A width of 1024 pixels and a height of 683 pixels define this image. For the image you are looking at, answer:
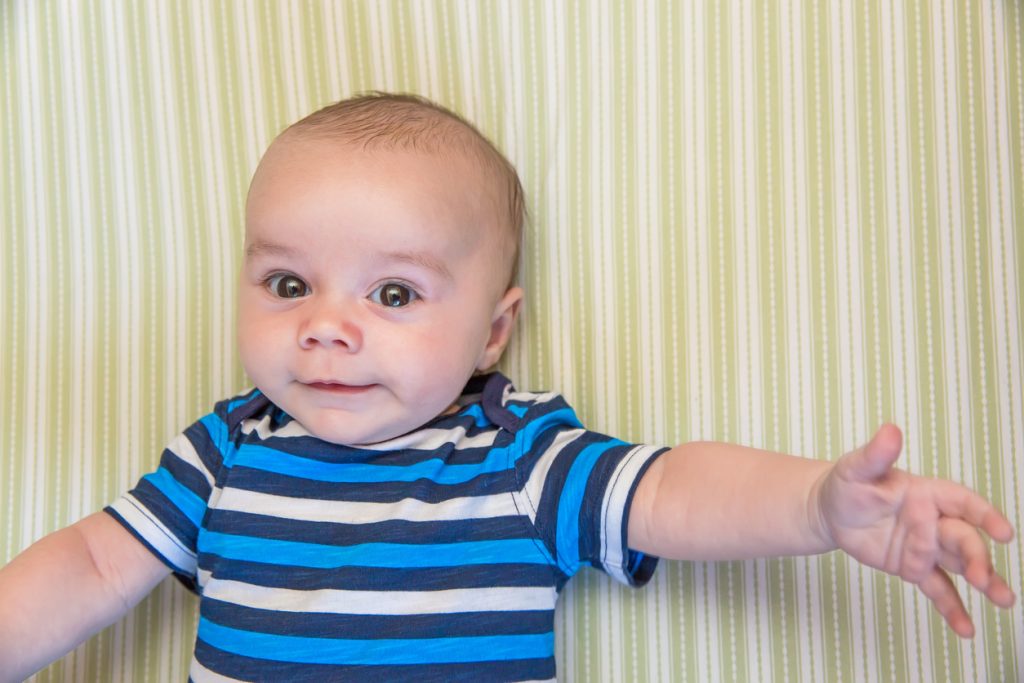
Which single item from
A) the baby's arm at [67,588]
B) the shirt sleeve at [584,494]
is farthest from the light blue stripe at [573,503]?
the baby's arm at [67,588]

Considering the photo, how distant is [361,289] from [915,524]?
52cm

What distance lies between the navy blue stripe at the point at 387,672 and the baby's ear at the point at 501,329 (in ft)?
1.01

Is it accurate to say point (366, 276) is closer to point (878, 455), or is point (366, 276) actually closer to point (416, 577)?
point (416, 577)

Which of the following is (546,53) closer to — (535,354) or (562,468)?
(535,354)

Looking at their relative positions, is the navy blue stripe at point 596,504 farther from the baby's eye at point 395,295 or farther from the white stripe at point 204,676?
the white stripe at point 204,676

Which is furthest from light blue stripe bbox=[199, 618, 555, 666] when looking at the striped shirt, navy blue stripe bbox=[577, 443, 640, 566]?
navy blue stripe bbox=[577, 443, 640, 566]

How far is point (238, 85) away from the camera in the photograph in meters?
1.20

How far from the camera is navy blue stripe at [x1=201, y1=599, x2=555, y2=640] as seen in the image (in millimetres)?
870

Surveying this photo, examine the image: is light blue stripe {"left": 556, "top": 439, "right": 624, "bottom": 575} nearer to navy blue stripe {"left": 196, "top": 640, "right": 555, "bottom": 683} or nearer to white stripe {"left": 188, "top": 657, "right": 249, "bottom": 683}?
navy blue stripe {"left": 196, "top": 640, "right": 555, "bottom": 683}

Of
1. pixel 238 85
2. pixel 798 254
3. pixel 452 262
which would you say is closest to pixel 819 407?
pixel 798 254

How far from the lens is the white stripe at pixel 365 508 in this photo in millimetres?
904

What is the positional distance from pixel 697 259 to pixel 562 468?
32 centimetres


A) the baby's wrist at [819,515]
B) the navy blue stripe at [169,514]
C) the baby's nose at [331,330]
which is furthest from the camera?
the navy blue stripe at [169,514]

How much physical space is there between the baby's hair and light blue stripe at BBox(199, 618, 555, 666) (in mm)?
385
